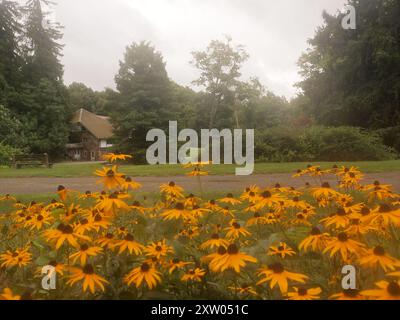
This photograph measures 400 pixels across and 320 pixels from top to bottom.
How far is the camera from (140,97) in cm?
3203

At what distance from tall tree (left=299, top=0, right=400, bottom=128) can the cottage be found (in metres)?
27.8

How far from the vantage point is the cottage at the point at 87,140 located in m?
49.6

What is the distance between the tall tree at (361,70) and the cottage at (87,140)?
27.8 meters

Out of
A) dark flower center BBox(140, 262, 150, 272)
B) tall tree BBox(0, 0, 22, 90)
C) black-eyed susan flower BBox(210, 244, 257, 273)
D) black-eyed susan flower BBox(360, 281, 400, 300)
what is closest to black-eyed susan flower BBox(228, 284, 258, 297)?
black-eyed susan flower BBox(210, 244, 257, 273)

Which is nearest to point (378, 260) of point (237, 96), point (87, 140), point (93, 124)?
point (237, 96)

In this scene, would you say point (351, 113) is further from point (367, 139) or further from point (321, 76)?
point (367, 139)

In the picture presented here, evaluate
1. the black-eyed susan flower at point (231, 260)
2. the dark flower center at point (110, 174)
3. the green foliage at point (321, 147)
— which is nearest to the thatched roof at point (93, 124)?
the green foliage at point (321, 147)

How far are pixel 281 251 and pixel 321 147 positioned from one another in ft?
60.2

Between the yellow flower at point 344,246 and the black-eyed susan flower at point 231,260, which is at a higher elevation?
the yellow flower at point 344,246

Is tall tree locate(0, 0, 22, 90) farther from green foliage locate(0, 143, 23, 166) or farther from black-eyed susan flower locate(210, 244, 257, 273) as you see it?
black-eyed susan flower locate(210, 244, 257, 273)

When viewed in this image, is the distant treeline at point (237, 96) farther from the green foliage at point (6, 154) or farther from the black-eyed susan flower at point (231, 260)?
the black-eyed susan flower at point (231, 260)

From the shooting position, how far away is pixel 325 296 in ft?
7.57

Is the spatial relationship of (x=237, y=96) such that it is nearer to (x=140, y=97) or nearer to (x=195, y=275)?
(x=140, y=97)

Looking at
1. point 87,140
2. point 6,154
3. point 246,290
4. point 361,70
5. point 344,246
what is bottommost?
point 246,290
